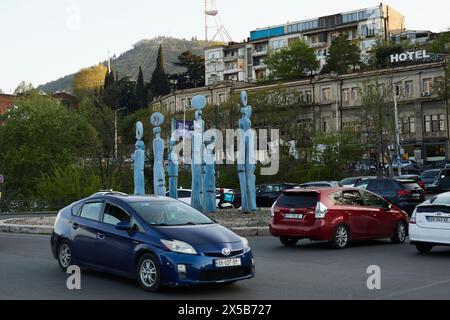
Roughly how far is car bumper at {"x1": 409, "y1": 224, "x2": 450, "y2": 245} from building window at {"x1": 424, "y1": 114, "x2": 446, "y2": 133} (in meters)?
65.2

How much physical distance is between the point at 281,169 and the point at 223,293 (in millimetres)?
49479

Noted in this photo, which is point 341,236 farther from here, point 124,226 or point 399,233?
point 124,226

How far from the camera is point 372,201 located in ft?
55.9

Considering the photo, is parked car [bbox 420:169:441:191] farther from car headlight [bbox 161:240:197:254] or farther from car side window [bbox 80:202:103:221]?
car headlight [bbox 161:240:197:254]

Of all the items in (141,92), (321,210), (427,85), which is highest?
(141,92)

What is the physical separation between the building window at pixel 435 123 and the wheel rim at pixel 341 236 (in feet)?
211

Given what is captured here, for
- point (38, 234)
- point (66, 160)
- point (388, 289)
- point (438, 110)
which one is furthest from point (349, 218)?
point (438, 110)

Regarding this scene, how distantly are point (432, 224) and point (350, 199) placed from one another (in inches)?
106

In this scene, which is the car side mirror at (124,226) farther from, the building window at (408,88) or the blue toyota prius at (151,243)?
the building window at (408,88)

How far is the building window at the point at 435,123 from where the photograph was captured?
76.2m

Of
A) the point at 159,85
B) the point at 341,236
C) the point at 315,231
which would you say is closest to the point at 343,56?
the point at 159,85

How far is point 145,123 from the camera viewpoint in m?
74.1

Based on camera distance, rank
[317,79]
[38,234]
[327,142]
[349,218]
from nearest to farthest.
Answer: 1. [349,218]
2. [38,234]
3. [327,142]
4. [317,79]
